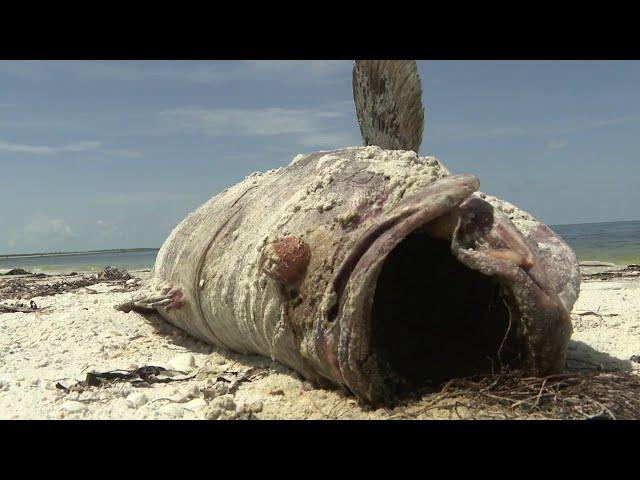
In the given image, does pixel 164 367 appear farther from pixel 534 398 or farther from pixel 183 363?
pixel 534 398

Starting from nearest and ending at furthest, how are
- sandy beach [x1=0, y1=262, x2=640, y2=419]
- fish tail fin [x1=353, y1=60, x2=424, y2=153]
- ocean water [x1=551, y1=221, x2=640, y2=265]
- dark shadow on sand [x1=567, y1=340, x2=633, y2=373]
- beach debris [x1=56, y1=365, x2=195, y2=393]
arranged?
1. sandy beach [x1=0, y1=262, x2=640, y2=419]
2. dark shadow on sand [x1=567, y1=340, x2=633, y2=373]
3. beach debris [x1=56, y1=365, x2=195, y2=393]
4. fish tail fin [x1=353, y1=60, x2=424, y2=153]
5. ocean water [x1=551, y1=221, x2=640, y2=265]

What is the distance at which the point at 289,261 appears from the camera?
3.07 metres

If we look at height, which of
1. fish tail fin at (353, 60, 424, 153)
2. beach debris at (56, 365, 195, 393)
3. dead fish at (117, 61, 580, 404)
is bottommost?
beach debris at (56, 365, 195, 393)

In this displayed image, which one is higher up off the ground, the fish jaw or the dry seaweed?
the fish jaw

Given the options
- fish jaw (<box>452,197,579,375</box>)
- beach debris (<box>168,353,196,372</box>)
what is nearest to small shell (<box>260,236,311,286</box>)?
fish jaw (<box>452,197,579,375</box>)

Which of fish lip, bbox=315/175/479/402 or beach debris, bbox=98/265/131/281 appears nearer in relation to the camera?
fish lip, bbox=315/175/479/402

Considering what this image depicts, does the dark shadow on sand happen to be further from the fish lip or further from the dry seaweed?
the fish lip

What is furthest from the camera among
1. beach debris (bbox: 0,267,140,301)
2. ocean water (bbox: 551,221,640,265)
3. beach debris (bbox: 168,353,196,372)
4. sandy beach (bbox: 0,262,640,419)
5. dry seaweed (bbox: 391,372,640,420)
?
ocean water (bbox: 551,221,640,265)

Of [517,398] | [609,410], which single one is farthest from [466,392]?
[609,410]

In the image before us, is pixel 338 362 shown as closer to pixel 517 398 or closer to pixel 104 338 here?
pixel 517 398

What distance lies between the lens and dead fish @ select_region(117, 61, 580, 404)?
105 inches

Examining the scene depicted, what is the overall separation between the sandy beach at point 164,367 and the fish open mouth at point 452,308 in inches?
10.9

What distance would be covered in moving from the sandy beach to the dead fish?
0.61 ft

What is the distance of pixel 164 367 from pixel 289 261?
1440 mm
